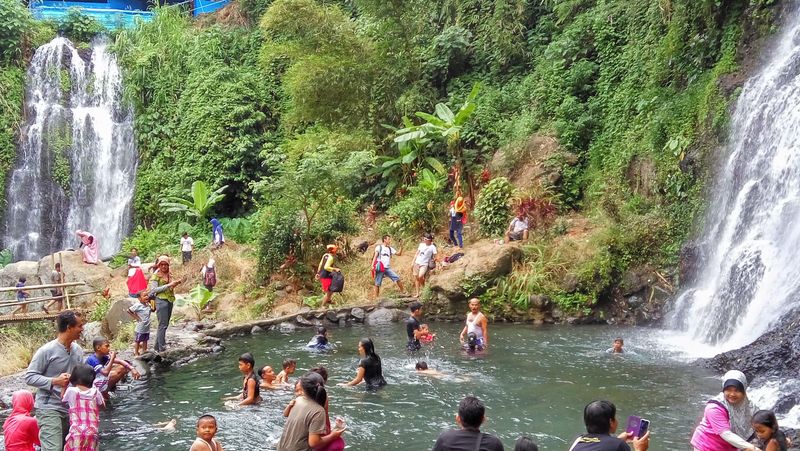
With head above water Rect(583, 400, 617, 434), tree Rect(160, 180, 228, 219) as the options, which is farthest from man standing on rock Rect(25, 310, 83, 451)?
tree Rect(160, 180, 228, 219)

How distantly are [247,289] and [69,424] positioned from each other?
1220 centimetres

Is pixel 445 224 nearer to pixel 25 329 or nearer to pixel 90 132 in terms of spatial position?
pixel 25 329

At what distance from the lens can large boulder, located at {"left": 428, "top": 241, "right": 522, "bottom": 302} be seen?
16.9 metres

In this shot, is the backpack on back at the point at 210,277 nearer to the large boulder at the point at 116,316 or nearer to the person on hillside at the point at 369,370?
the large boulder at the point at 116,316

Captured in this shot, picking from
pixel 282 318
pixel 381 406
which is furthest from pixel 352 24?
pixel 381 406

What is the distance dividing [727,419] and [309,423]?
10.6 ft

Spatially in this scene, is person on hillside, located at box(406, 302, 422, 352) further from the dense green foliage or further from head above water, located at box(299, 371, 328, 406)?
head above water, located at box(299, 371, 328, 406)

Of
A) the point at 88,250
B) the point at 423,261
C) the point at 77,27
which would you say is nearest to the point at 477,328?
the point at 423,261

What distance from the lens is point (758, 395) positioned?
9.52 m

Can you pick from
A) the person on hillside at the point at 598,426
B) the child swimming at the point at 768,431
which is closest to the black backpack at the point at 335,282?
the child swimming at the point at 768,431

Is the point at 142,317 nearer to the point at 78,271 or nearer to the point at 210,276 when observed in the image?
the point at 210,276

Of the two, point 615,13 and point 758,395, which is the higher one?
point 615,13

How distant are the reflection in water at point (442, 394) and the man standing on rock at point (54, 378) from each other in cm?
217

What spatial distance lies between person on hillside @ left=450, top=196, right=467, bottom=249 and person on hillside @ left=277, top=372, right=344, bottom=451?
45.2ft
